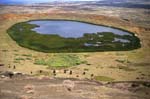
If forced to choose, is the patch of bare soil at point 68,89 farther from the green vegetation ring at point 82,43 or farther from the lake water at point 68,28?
the lake water at point 68,28

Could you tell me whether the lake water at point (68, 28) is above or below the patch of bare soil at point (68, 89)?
above

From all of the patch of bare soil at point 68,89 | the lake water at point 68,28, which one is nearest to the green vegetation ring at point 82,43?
the lake water at point 68,28

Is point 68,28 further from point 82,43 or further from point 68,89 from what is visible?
point 68,89

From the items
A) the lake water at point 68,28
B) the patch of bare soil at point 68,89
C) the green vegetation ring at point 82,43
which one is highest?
the lake water at point 68,28

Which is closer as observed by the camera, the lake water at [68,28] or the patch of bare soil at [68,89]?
the patch of bare soil at [68,89]

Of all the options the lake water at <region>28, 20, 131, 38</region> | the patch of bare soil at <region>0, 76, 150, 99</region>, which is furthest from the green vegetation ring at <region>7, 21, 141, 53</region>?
the patch of bare soil at <region>0, 76, 150, 99</region>

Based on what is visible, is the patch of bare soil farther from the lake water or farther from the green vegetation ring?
the lake water

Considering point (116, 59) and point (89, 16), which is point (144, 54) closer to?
point (116, 59)

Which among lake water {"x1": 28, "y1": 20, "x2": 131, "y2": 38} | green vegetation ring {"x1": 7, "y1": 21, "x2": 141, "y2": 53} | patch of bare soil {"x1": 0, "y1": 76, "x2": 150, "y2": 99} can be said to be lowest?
patch of bare soil {"x1": 0, "y1": 76, "x2": 150, "y2": 99}

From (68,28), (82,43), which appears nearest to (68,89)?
(82,43)
